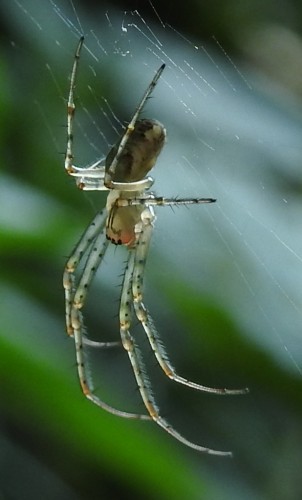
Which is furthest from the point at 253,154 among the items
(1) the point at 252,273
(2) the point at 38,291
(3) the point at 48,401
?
(3) the point at 48,401

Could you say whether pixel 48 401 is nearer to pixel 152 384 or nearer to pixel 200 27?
pixel 152 384

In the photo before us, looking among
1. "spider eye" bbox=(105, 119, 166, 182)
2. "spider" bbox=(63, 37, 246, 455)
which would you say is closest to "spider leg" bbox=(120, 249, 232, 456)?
"spider" bbox=(63, 37, 246, 455)

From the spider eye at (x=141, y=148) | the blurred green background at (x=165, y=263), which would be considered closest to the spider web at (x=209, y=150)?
the blurred green background at (x=165, y=263)

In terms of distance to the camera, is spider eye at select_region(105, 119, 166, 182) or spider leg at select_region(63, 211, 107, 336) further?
spider leg at select_region(63, 211, 107, 336)

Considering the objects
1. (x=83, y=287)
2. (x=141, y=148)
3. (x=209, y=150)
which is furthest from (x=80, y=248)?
(x=209, y=150)

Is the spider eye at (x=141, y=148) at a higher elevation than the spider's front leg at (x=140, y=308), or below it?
higher

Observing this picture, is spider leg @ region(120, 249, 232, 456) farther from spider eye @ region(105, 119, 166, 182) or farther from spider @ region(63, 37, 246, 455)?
spider eye @ region(105, 119, 166, 182)

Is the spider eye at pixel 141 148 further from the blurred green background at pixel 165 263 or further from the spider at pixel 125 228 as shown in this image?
the blurred green background at pixel 165 263
